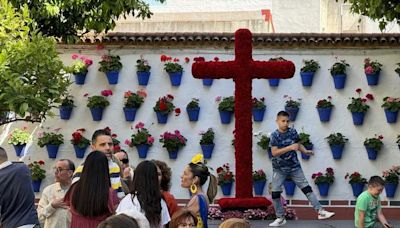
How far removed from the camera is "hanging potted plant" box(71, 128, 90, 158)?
15.5 metres

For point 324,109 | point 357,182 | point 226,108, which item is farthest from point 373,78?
point 226,108

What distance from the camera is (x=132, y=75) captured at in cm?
1572

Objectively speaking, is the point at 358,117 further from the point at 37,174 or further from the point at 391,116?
the point at 37,174

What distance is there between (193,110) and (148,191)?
8238 mm

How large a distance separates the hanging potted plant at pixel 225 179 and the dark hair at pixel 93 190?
324 inches

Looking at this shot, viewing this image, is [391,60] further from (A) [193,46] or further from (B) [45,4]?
(B) [45,4]

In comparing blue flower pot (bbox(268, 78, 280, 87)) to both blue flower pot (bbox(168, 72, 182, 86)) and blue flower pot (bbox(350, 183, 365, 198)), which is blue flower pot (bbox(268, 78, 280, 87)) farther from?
blue flower pot (bbox(350, 183, 365, 198))

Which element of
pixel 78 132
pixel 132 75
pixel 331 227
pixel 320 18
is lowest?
pixel 331 227

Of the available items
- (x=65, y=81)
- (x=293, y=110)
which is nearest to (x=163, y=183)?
(x=65, y=81)

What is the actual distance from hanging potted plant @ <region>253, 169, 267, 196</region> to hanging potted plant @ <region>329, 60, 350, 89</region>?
2.01m

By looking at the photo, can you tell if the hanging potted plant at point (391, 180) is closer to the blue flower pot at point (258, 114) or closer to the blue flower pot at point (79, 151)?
the blue flower pot at point (258, 114)

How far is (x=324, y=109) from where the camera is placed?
49.9 feet

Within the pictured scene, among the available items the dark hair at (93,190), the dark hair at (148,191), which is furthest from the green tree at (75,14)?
the dark hair at (93,190)

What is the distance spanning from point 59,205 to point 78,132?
7.37m
